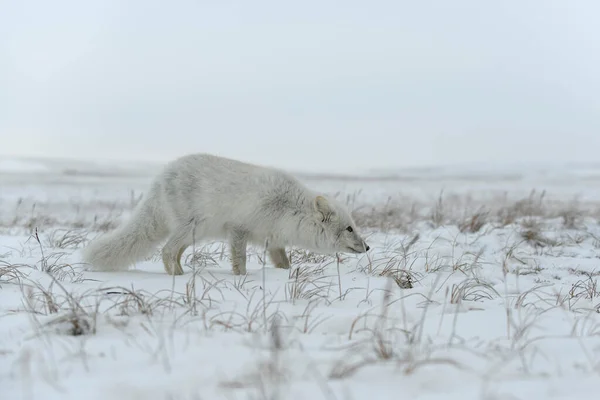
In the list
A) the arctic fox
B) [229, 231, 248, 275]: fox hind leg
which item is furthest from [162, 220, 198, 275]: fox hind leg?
[229, 231, 248, 275]: fox hind leg

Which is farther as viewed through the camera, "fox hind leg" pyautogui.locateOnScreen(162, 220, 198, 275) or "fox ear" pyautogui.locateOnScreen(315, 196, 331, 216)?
"fox ear" pyautogui.locateOnScreen(315, 196, 331, 216)

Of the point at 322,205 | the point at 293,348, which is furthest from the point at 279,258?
the point at 293,348

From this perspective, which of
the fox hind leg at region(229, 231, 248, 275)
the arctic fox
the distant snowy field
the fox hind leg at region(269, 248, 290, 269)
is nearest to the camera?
the distant snowy field

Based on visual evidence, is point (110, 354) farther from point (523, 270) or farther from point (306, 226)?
point (523, 270)

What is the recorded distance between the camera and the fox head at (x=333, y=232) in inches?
213

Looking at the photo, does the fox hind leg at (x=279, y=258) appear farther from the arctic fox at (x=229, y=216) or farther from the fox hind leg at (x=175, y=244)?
the fox hind leg at (x=175, y=244)

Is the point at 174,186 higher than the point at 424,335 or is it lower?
higher

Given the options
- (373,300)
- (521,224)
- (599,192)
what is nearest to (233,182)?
(373,300)

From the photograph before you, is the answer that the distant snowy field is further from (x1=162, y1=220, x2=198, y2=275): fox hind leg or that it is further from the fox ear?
the fox ear

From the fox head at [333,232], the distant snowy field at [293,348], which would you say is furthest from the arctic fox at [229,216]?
the distant snowy field at [293,348]

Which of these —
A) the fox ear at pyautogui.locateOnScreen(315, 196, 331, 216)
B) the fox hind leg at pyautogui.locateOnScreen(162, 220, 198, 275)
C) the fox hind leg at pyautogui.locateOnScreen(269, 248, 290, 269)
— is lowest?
the fox hind leg at pyautogui.locateOnScreen(269, 248, 290, 269)

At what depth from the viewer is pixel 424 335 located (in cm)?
265

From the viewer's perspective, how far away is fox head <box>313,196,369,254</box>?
542 cm

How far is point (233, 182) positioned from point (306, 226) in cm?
88
